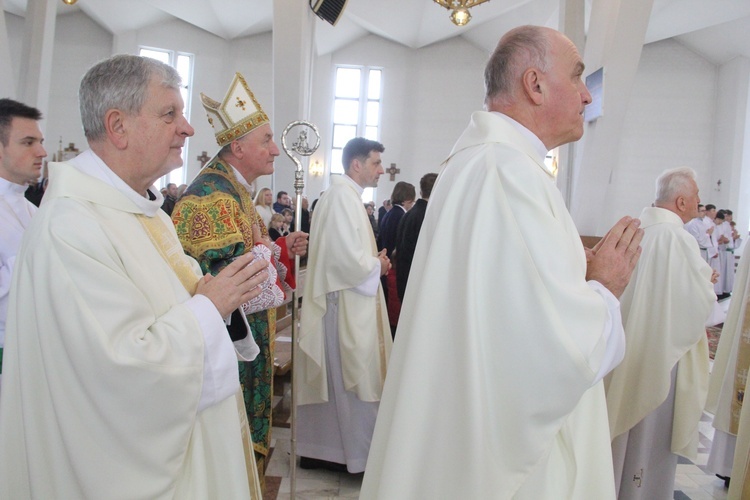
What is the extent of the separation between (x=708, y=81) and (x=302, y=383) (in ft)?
59.6

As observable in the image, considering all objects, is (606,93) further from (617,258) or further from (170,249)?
(170,249)

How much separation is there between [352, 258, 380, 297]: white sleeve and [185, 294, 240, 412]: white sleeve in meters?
2.23

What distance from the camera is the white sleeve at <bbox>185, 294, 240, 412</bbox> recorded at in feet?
5.61

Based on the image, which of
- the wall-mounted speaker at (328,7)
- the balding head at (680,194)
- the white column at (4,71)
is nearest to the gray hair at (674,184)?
the balding head at (680,194)

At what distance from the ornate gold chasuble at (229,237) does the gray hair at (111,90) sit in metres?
0.80

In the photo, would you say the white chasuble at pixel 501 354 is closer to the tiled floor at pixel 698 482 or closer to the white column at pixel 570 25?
the tiled floor at pixel 698 482

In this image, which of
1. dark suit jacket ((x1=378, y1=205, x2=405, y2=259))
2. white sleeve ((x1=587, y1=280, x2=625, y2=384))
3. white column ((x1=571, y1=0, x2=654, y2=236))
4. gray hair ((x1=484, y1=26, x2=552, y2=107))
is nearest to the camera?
white sleeve ((x1=587, y1=280, x2=625, y2=384))

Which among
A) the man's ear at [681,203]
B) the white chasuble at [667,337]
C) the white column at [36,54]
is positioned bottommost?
the white chasuble at [667,337]

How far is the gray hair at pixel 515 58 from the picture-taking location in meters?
1.88

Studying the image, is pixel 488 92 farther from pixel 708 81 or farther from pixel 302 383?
pixel 708 81

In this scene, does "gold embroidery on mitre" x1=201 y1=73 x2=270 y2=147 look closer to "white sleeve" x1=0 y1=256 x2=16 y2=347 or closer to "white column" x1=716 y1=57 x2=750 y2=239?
"white sleeve" x1=0 y1=256 x2=16 y2=347

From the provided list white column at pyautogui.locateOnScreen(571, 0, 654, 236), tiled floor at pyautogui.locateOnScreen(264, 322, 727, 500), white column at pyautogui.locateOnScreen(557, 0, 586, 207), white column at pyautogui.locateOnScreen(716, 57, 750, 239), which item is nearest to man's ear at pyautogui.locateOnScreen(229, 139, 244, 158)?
tiled floor at pyautogui.locateOnScreen(264, 322, 727, 500)

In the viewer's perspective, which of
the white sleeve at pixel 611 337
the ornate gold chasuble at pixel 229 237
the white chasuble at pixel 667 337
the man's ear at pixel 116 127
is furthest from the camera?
the white chasuble at pixel 667 337

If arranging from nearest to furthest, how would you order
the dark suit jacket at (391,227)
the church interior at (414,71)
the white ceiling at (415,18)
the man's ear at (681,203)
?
1. the man's ear at (681,203)
2. the dark suit jacket at (391,227)
3. the white ceiling at (415,18)
4. the church interior at (414,71)
